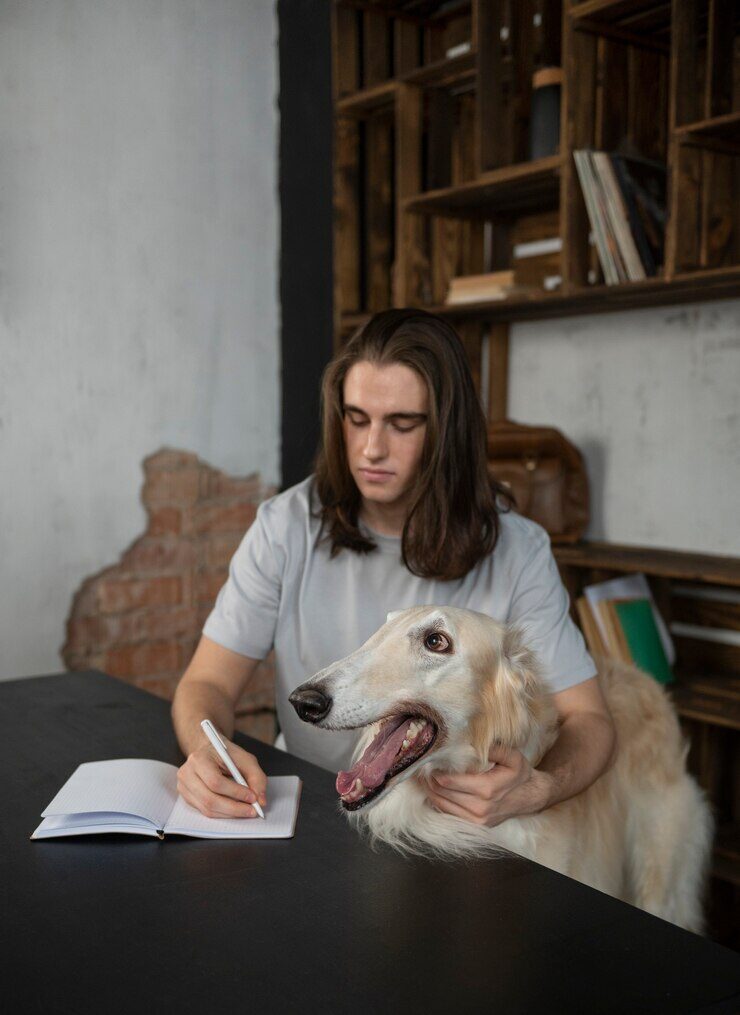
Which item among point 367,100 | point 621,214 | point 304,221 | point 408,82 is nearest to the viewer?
point 621,214

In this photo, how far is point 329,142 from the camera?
3100 millimetres

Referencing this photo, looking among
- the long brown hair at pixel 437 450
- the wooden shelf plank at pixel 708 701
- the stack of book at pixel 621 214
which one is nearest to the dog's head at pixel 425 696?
the long brown hair at pixel 437 450

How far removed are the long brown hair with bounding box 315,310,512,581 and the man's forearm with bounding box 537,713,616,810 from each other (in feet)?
1.10

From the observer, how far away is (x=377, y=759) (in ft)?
3.84

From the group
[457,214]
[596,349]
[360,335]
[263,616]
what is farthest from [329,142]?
[263,616]

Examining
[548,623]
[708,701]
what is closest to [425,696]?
[548,623]

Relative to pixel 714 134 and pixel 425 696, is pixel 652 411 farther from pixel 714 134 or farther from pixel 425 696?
pixel 425 696

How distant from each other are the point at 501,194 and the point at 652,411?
2.43ft

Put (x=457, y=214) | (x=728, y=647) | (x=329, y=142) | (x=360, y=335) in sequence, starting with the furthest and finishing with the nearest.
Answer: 1. (x=329, y=142)
2. (x=457, y=214)
3. (x=728, y=647)
4. (x=360, y=335)

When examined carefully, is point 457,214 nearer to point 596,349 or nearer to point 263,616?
point 596,349

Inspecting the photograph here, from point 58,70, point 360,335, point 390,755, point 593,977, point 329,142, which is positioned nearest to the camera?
point 593,977

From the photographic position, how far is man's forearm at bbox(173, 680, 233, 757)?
1440 mm

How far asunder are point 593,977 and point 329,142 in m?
2.77

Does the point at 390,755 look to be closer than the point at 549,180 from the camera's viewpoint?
Yes
